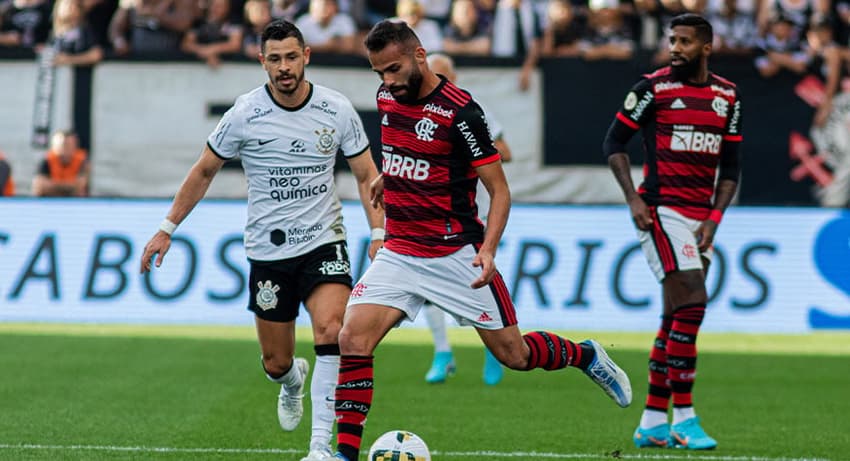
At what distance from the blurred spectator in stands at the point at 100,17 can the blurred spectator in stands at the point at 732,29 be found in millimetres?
7831

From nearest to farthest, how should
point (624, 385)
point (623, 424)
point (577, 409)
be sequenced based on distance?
point (624, 385)
point (623, 424)
point (577, 409)

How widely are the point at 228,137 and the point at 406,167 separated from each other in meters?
1.32

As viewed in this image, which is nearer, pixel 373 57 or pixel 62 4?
pixel 373 57

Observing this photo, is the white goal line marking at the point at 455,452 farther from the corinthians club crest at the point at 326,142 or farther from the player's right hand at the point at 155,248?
the corinthians club crest at the point at 326,142

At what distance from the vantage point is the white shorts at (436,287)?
23.1 ft

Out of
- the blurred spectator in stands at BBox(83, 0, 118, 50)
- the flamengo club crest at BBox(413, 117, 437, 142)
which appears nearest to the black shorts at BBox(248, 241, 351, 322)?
the flamengo club crest at BBox(413, 117, 437, 142)

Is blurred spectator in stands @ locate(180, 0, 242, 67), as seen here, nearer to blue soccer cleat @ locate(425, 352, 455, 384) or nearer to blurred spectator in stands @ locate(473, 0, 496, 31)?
blurred spectator in stands @ locate(473, 0, 496, 31)

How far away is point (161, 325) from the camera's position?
15.6 m

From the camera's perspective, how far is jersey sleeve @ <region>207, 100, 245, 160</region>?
7898mm

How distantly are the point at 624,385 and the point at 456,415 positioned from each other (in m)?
2.03

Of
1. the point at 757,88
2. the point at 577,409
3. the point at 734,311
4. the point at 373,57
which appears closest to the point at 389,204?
the point at 373,57

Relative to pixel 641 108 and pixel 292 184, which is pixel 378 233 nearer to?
pixel 292 184

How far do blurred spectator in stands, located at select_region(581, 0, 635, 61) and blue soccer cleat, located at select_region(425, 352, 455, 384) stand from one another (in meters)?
7.20

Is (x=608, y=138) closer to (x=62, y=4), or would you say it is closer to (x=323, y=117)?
(x=323, y=117)
